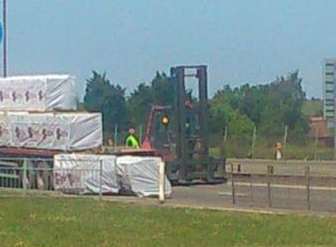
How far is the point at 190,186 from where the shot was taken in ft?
128

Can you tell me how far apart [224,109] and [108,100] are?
819 centimetres

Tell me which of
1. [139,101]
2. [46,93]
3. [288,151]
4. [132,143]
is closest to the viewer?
[46,93]

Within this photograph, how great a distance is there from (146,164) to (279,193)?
3921 millimetres

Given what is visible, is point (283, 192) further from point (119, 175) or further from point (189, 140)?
point (189, 140)

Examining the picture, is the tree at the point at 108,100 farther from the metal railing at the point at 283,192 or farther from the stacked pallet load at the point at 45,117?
the metal railing at the point at 283,192

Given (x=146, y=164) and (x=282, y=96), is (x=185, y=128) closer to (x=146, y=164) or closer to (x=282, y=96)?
(x=146, y=164)

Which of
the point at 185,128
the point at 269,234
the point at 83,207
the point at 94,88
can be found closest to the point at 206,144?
the point at 185,128

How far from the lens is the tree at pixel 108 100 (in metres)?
76.5

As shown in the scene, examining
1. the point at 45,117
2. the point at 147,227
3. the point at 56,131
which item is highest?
the point at 45,117

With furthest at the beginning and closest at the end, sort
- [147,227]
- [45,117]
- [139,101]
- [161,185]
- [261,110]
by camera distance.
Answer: [261,110] < [139,101] < [45,117] < [161,185] < [147,227]

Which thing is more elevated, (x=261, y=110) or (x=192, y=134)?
(x=261, y=110)

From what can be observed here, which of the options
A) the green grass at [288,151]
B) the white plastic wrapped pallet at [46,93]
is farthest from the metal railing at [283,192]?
the green grass at [288,151]

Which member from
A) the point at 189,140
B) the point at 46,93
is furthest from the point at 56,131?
the point at 189,140

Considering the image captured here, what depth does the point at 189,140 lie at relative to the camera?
130 feet
